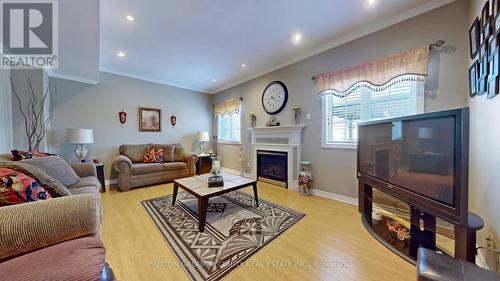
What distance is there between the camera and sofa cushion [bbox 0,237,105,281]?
635 mm

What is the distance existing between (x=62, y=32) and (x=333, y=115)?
3.69m

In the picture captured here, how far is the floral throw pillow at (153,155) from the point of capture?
13.8 feet

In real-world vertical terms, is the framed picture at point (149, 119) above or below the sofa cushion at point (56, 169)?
above

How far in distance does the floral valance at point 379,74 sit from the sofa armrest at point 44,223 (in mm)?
3138

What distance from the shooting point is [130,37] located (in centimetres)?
272

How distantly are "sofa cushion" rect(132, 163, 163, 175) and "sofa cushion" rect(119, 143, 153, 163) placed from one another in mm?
528

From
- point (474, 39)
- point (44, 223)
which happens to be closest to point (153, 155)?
point (44, 223)

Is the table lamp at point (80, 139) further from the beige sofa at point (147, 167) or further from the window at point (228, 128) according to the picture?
the window at point (228, 128)

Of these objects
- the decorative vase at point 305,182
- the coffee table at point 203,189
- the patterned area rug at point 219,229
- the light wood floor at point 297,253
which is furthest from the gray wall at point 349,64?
the coffee table at point 203,189

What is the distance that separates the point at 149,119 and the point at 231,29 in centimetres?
316

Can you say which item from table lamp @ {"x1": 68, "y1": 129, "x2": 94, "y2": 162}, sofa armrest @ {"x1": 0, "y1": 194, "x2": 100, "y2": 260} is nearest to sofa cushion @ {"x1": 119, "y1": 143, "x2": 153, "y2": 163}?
table lamp @ {"x1": 68, "y1": 129, "x2": 94, "y2": 162}

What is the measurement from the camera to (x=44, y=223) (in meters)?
0.88

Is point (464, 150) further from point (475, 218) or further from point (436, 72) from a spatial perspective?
point (436, 72)

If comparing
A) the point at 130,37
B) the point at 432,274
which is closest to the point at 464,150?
the point at 432,274
